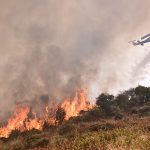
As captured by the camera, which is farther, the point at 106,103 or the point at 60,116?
the point at 106,103

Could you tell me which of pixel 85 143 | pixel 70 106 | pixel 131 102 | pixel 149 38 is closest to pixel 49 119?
pixel 70 106

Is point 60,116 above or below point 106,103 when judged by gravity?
below

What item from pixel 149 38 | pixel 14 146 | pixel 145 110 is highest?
pixel 149 38

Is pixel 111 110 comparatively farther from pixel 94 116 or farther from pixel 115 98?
pixel 115 98

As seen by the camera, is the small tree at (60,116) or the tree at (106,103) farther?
the tree at (106,103)

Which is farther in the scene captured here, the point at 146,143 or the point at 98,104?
the point at 98,104

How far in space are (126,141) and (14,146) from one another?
15.9m

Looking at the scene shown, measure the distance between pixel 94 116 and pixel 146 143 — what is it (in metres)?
42.1

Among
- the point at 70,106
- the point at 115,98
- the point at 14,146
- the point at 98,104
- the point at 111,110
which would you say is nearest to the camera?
the point at 14,146

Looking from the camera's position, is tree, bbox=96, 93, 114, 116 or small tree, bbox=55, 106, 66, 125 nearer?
small tree, bbox=55, 106, 66, 125

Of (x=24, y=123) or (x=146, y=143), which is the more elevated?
(x=24, y=123)

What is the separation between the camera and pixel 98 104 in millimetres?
62500

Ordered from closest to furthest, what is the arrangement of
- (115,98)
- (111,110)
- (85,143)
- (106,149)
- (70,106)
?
(106,149)
(85,143)
(111,110)
(115,98)
(70,106)

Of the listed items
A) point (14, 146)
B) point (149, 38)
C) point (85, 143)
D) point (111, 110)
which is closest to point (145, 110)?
point (111, 110)
